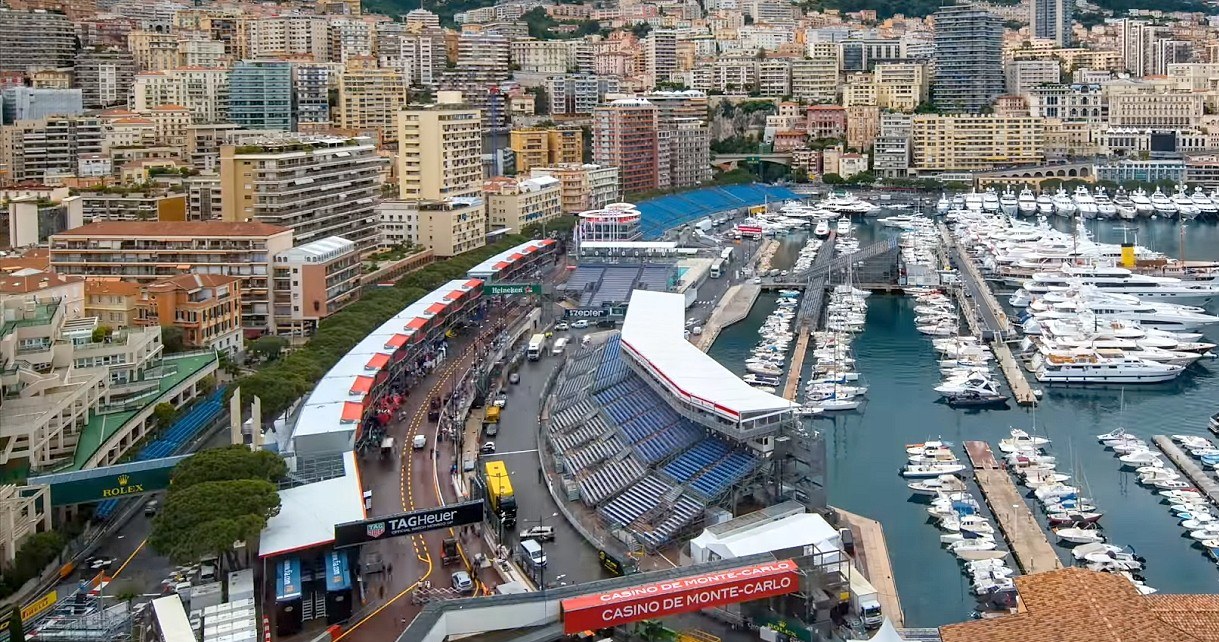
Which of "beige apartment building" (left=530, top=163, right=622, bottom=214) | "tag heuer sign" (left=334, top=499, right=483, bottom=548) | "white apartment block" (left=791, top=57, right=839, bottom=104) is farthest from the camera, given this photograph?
"white apartment block" (left=791, top=57, right=839, bottom=104)

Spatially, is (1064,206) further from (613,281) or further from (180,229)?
(180,229)

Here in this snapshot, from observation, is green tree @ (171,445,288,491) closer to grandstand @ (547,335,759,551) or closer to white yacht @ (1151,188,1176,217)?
grandstand @ (547,335,759,551)

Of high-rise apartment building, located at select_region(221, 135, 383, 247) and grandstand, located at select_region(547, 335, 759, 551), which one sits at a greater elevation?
high-rise apartment building, located at select_region(221, 135, 383, 247)

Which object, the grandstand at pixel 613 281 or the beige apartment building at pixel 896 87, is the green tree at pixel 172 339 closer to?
the grandstand at pixel 613 281

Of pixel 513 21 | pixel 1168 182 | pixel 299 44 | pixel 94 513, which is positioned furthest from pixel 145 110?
pixel 1168 182

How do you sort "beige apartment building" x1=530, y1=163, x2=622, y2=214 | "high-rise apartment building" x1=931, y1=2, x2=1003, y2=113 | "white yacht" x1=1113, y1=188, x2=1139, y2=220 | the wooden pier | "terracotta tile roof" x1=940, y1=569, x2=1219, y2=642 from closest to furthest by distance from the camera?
1. "terracotta tile roof" x1=940, y1=569, x2=1219, y2=642
2. the wooden pier
3. "beige apartment building" x1=530, y1=163, x2=622, y2=214
4. "white yacht" x1=1113, y1=188, x2=1139, y2=220
5. "high-rise apartment building" x1=931, y1=2, x2=1003, y2=113

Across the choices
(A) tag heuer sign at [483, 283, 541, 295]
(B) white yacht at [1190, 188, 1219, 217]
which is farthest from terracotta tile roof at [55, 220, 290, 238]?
(B) white yacht at [1190, 188, 1219, 217]

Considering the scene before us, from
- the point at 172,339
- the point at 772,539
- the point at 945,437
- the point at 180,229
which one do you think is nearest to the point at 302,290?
the point at 180,229

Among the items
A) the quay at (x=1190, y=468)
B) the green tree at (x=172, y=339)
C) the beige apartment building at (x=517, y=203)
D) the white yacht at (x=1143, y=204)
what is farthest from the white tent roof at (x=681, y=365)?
the white yacht at (x=1143, y=204)
